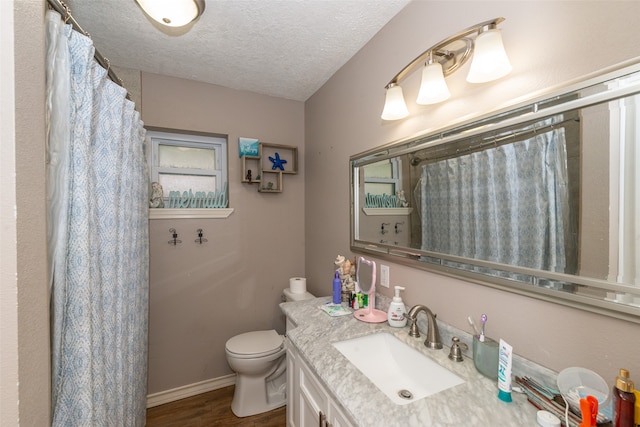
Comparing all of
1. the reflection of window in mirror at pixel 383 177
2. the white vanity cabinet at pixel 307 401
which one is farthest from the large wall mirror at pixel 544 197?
the white vanity cabinet at pixel 307 401

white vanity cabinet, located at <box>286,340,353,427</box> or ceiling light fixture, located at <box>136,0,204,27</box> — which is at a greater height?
ceiling light fixture, located at <box>136,0,204,27</box>

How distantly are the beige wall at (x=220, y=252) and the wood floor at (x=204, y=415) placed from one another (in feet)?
0.48

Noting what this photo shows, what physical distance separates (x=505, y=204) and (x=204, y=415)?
7.67 feet

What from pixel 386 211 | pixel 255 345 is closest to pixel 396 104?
pixel 386 211

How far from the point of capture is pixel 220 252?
2227 mm

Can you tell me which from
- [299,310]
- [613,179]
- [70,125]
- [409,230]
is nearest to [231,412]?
[299,310]

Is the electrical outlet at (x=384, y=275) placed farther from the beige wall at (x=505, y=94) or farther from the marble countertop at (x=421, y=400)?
the marble countertop at (x=421, y=400)

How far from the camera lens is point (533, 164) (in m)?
0.87

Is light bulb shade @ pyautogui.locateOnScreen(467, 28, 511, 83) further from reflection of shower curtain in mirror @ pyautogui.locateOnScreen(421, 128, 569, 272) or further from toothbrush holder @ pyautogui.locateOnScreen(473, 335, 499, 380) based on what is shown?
toothbrush holder @ pyautogui.locateOnScreen(473, 335, 499, 380)

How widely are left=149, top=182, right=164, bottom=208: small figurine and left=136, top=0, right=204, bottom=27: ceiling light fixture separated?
1201 mm

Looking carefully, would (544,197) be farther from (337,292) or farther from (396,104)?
(337,292)

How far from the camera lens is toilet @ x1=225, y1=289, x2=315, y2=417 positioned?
183cm

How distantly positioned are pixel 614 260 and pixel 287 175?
2.15 metres

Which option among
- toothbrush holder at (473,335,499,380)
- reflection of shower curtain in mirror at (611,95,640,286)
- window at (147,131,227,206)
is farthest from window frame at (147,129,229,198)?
reflection of shower curtain in mirror at (611,95,640,286)
